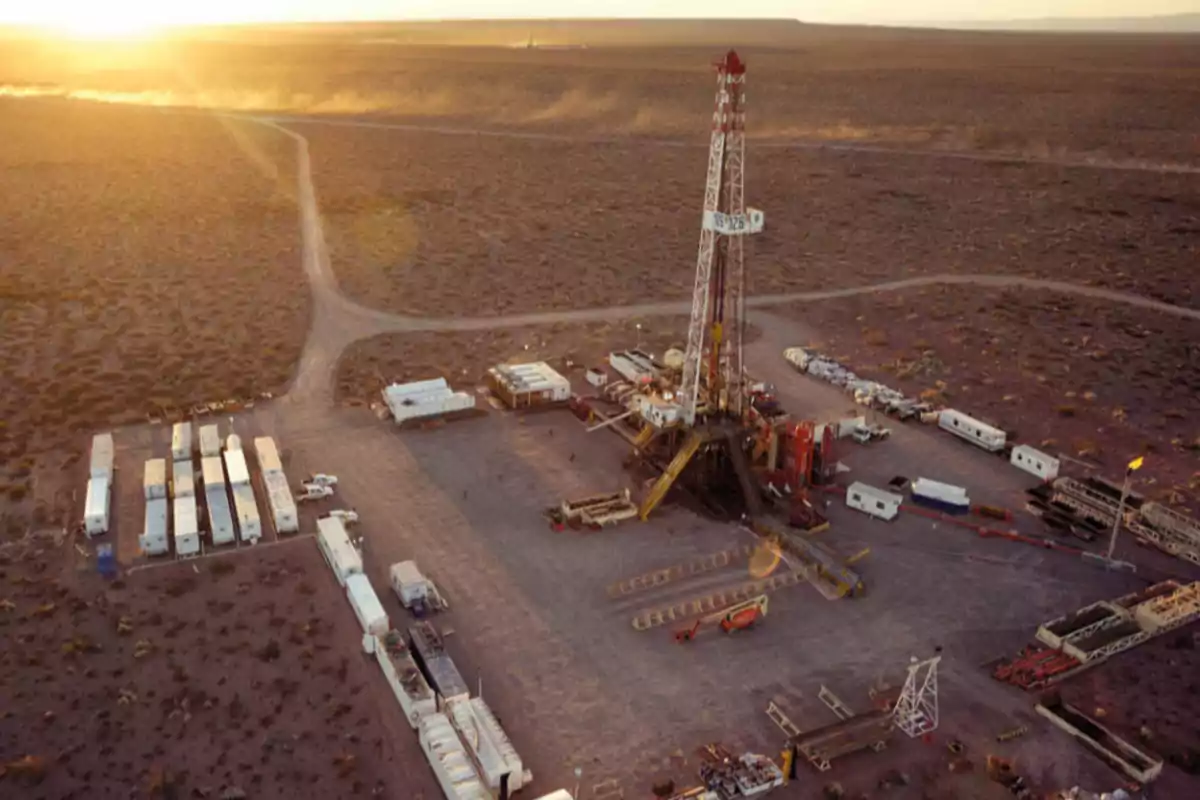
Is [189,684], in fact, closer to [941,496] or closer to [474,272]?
[941,496]

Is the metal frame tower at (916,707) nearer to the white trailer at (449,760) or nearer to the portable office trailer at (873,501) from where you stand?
the portable office trailer at (873,501)

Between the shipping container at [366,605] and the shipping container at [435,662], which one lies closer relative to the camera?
the shipping container at [435,662]

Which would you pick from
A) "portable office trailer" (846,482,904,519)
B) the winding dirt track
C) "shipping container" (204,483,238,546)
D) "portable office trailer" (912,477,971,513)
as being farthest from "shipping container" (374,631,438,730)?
"portable office trailer" (912,477,971,513)

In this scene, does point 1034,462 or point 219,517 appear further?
point 1034,462

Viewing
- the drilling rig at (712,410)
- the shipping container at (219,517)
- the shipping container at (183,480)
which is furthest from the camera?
the shipping container at (183,480)

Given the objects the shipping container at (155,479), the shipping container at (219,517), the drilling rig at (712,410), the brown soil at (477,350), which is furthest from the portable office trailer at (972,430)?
the shipping container at (155,479)

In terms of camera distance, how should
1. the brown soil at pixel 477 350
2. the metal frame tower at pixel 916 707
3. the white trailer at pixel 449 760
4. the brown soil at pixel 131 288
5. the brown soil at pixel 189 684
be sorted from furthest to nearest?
1. the brown soil at pixel 477 350
2. the brown soil at pixel 131 288
3. the metal frame tower at pixel 916 707
4. the brown soil at pixel 189 684
5. the white trailer at pixel 449 760

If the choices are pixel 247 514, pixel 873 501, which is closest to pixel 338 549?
pixel 247 514
